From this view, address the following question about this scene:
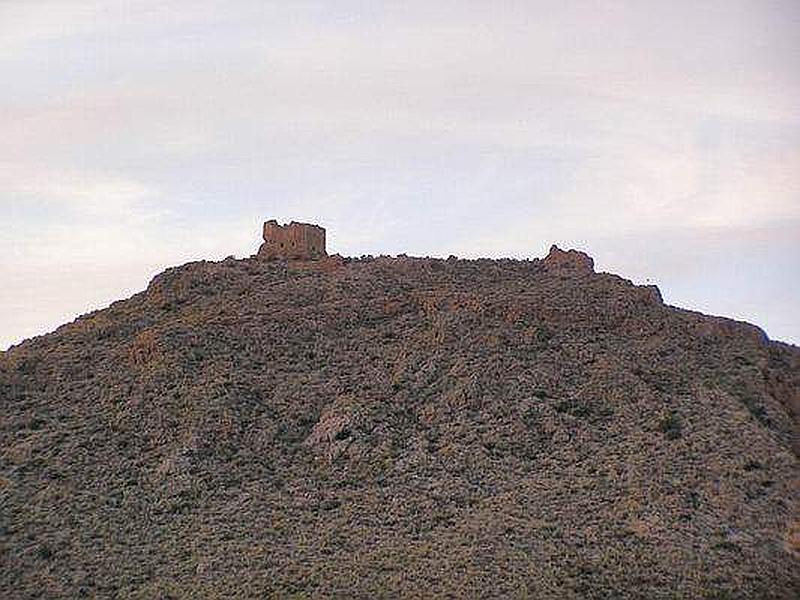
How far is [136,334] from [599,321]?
37.6 ft

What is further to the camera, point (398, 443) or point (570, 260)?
point (570, 260)

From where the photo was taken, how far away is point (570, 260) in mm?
38344

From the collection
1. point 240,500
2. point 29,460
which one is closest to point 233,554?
point 240,500

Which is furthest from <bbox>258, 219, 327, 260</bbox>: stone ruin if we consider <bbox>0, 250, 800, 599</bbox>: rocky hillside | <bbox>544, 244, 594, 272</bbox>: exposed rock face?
<bbox>544, 244, 594, 272</bbox>: exposed rock face

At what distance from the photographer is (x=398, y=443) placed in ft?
98.4

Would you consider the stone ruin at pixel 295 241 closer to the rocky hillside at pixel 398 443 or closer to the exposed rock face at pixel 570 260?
the rocky hillside at pixel 398 443

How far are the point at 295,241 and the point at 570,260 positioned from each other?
7.58 metres

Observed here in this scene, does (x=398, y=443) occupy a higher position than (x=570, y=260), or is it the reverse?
(x=570, y=260)

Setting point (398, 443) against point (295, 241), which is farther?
point (295, 241)

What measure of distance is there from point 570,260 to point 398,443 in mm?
10428

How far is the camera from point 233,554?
26.7 meters

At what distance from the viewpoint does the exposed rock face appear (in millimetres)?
38094

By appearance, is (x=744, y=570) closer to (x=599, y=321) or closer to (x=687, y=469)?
(x=687, y=469)

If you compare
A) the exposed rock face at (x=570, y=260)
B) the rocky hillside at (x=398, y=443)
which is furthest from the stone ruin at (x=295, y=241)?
the exposed rock face at (x=570, y=260)
